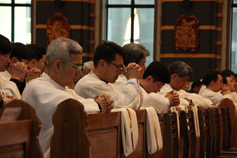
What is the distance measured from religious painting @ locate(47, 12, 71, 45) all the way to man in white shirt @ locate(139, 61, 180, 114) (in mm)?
6702

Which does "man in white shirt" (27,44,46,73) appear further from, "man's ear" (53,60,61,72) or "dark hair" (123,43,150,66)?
"man's ear" (53,60,61,72)

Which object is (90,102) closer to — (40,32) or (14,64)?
(14,64)

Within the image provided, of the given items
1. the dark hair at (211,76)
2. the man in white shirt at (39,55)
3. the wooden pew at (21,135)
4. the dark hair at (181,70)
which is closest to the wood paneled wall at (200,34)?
the dark hair at (211,76)

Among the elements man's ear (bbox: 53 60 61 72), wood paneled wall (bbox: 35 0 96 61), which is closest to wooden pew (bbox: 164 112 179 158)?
man's ear (bbox: 53 60 61 72)

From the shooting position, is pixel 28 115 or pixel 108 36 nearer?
pixel 28 115

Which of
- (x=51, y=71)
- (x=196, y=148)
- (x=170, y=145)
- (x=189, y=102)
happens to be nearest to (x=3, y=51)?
(x=51, y=71)

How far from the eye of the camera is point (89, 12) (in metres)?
11.8

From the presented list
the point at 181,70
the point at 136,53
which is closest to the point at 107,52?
the point at 136,53

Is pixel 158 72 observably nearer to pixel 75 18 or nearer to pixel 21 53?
pixel 21 53

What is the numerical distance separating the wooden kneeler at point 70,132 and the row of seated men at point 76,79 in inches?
8.7

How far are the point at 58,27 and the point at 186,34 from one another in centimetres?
357

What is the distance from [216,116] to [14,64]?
3340mm

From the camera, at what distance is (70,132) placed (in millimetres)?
2621

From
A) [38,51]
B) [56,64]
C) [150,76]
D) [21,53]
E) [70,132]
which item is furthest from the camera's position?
[38,51]
